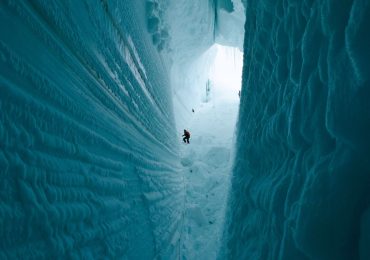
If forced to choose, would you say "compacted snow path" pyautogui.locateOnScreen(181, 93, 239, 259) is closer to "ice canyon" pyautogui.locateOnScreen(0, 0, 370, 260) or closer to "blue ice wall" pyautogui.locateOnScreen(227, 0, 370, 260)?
"ice canyon" pyautogui.locateOnScreen(0, 0, 370, 260)

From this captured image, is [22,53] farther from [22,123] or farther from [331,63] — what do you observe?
[331,63]

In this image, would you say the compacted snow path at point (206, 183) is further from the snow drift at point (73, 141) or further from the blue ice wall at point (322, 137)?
the blue ice wall at point (322, 137)

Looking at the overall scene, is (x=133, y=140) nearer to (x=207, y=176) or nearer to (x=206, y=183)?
(x=206, y=183)

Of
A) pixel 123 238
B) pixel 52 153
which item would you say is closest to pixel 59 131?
pixel 52 153

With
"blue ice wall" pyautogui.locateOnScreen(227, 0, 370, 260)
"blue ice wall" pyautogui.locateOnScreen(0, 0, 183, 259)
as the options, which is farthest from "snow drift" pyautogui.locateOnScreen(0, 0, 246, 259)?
"blue ice wall" pyautogui.locateOnScreen(227, 0, 370, 260)

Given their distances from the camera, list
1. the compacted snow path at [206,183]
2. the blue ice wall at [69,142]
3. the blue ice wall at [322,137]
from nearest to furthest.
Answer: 1. the blue ice wall at [322,137]
2. the blue ice wall at [69,142]
3. the compacted snow path at [206,183]

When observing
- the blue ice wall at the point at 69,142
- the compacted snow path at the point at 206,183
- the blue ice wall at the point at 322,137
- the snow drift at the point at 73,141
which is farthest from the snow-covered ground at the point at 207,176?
the blue ice wall at the point at 322,137
